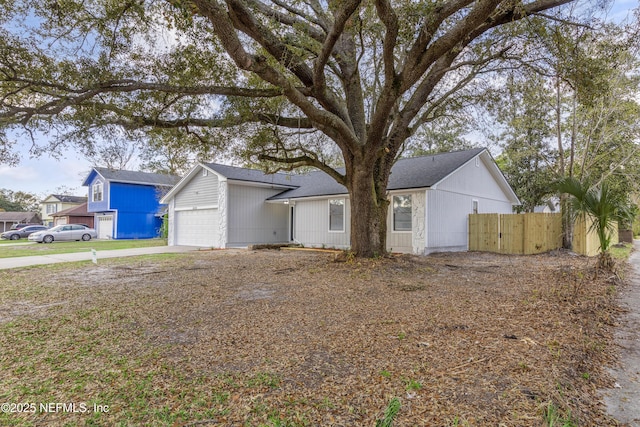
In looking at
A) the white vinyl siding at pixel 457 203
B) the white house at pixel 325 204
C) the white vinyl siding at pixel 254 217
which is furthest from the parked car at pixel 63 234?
the white vinyl siding at pixel 457 203

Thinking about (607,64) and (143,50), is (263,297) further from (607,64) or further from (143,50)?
(607,64)

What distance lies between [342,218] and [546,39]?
964cm

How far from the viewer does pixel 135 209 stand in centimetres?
2697

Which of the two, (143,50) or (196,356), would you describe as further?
(143,50)

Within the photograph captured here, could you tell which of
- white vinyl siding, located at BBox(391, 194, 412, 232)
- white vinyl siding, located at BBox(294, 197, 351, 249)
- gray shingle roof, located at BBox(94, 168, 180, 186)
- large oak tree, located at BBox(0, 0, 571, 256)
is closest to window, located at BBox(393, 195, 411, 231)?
white vinyl siding, located at BBox(391, 194, 412, 232)

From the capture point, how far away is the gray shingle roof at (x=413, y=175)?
13.4 m

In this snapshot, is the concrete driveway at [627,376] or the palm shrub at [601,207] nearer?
the concrete driveway at [627,376]

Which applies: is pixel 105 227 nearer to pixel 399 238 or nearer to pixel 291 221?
pixel 291 221

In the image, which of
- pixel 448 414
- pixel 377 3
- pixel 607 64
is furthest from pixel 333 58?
pixel 448 414

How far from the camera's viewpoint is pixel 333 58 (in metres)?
9.53

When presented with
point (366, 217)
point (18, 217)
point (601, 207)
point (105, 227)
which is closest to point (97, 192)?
point (105, 227)

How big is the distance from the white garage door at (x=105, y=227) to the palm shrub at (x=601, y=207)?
2876cm

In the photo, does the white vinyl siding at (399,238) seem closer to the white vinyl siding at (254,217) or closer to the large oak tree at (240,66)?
the large oak tree at (240,66)

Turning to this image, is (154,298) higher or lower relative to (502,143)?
lower
